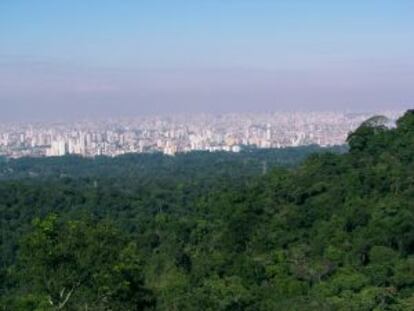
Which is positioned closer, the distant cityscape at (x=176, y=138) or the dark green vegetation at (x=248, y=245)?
the dark green vegetation at (x=248, y=245)

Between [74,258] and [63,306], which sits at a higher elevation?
[74,258]

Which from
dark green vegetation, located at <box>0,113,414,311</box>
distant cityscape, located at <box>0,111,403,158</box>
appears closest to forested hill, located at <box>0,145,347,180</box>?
distant cityscape, located at <box>0,111,403,158</box>

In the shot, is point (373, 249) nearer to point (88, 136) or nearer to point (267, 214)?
point (267, 214)

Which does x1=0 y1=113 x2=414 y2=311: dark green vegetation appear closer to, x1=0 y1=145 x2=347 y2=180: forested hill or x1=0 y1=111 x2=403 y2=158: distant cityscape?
x1=0 y1=145 x2=347 y2=180: forested hill

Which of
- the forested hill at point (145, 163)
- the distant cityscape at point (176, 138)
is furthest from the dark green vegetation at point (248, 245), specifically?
the distant cityscape at point (176, 138)

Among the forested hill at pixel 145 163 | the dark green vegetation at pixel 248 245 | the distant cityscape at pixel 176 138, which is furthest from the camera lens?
the distant cityscape at pixel 176 138

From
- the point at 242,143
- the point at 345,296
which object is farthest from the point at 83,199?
the point at 242,143

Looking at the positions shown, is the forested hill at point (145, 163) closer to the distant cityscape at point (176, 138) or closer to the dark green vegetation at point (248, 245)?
the distant cityscape at point (176, 138)

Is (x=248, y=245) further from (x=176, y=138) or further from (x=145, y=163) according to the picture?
(x=176, y=138)
